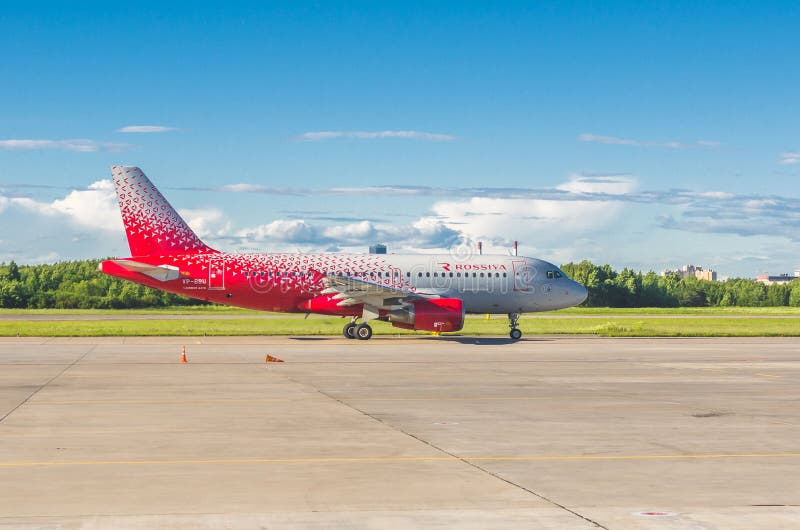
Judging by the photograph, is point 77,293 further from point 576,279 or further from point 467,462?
point 467,462

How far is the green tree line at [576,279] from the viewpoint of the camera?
93062 mm

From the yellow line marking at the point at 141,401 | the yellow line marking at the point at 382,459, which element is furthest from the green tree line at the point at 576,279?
the yellow line marking at the point at 382,459

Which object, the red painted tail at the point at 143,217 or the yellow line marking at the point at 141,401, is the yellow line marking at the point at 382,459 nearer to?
the yellow line marking at the point at 141,401

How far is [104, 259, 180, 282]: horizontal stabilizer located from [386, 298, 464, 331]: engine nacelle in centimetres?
997

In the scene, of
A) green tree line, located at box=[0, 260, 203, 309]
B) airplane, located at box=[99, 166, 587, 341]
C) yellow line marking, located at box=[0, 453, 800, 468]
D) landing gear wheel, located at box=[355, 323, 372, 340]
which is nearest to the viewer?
yellow line marking, located at box=[0, 453, 800, 468]

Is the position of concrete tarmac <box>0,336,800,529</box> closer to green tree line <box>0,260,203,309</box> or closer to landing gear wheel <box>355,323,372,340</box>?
landing gear wheel <box>355,323,372,340</box>

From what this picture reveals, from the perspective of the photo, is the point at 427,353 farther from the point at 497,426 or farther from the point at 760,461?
the point at 760,461

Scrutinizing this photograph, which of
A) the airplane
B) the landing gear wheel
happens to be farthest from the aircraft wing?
the landing gear wheel

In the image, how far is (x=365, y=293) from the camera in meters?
42.1

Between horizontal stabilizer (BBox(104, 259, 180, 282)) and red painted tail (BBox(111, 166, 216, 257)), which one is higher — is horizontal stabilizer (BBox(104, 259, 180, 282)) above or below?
below

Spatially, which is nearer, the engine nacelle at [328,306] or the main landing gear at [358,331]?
the main landing gear at [358,331]

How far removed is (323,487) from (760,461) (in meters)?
6.20

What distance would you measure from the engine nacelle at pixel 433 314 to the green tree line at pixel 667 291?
7318 centimetres

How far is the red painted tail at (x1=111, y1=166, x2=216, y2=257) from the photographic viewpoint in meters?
43.8
